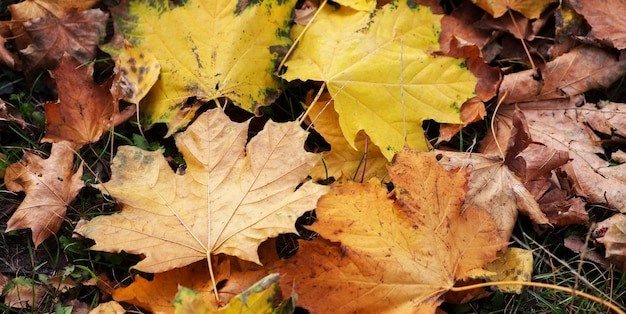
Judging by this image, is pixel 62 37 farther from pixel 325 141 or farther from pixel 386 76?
pixel 386 76

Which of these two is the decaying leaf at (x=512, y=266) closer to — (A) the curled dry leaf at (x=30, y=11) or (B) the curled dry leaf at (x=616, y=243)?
(B) the curled dry leaf at (x=616, y=243)

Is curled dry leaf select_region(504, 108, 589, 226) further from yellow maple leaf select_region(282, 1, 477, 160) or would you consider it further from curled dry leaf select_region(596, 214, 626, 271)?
yellow maple leaf select_region(282, 1, 477, 160)

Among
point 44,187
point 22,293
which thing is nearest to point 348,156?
point 44,187

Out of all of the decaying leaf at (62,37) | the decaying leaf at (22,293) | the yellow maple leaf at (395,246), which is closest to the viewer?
the yellow maple leaf at (395,246)

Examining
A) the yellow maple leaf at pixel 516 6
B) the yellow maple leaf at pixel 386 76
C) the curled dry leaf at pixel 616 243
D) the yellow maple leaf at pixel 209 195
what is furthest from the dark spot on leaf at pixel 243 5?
the curled dry leaf at pixel 616 243

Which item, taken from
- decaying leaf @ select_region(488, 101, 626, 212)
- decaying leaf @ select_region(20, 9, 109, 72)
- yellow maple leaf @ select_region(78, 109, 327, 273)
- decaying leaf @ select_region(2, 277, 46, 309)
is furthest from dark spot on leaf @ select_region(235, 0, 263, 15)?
decaying leaf @ select_region(2, 277, 46, 309)
